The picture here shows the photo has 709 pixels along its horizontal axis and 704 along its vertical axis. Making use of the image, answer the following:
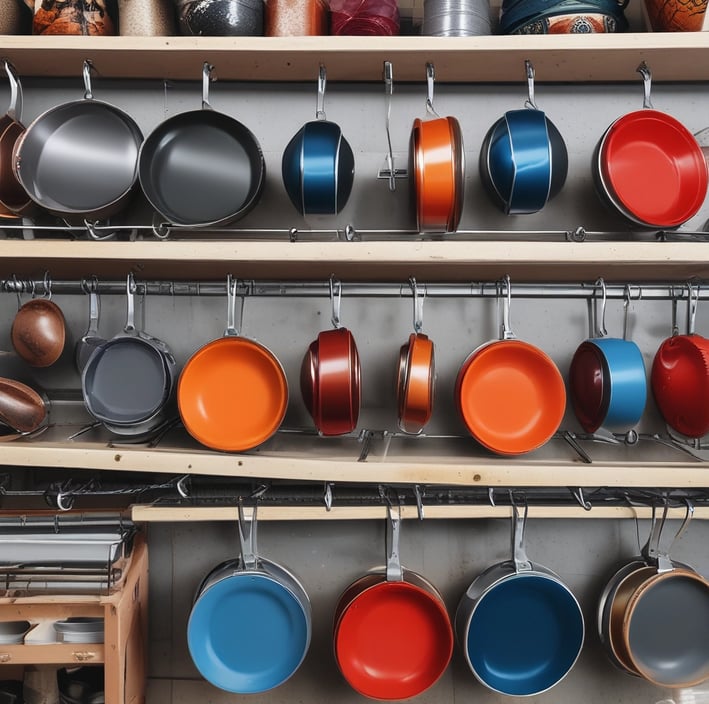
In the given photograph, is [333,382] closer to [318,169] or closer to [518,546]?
[318,169]

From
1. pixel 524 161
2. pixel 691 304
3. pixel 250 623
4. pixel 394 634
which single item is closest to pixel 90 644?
pixel 250 623

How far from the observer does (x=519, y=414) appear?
1.09 meters

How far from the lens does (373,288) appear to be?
121 cm

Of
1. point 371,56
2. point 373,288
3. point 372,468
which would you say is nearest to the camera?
point 372,468

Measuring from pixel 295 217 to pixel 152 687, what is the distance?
1.09 m

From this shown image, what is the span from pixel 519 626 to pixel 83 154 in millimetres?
1318

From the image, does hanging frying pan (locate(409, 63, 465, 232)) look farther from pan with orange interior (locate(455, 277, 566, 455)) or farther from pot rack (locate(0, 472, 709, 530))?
pot rack (locate(0, 472, 709, 530))

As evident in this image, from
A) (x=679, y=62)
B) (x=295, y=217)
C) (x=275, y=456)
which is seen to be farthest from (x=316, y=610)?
(x=679, y=62)

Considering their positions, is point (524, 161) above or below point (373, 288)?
above

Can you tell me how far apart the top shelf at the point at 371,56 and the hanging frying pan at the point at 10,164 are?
6cm

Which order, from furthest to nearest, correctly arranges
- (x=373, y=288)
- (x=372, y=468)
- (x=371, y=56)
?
(x=373, y=288) < (x=371, y=56) < (x=372, y=468)

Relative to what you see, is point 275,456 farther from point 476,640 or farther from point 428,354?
point 476,640

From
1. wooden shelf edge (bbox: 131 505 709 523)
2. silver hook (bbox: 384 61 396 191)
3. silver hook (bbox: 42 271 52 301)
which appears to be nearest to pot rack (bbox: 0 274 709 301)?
silver hook (bbox: 42 271 52 301)

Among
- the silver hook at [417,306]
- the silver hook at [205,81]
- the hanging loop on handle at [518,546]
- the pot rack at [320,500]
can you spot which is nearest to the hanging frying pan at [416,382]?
the silver hook at [417,306]
